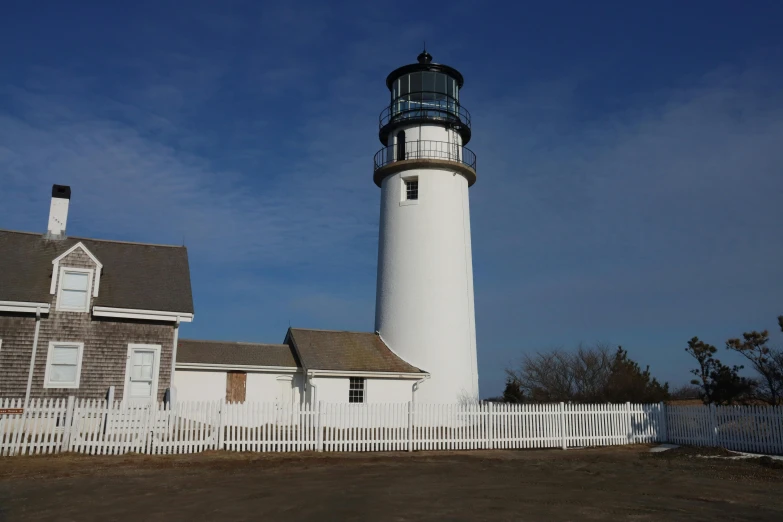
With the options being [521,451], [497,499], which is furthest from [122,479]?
[521,451]

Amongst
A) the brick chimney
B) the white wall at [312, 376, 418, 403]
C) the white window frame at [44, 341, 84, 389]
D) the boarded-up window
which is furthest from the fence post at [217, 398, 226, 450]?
the brick chimney

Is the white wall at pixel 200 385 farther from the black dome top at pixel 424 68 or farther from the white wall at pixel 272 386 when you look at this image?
the black dome top at pixel 424 68

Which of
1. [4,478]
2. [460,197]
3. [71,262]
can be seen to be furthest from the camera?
[460,197]

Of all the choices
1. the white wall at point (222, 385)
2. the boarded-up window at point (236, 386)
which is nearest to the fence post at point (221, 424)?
the white wall at point (222, 385)

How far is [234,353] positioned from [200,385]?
1.59 metres

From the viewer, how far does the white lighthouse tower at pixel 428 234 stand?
2288 centimetres

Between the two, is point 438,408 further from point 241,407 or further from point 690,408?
point 690,408

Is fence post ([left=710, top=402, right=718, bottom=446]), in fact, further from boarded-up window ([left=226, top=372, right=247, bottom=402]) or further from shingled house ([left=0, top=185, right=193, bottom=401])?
shingled house ([left=0, top=185, right=193, bottom=401])

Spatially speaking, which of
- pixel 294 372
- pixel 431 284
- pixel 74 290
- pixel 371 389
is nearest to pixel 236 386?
pixel 294 372

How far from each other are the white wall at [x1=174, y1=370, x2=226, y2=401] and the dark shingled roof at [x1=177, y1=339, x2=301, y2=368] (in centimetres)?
41

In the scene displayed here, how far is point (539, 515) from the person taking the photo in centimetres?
874

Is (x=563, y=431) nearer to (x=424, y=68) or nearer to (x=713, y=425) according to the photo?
(x=713, y=425)

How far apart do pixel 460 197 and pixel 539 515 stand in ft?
54.5

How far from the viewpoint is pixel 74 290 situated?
17703mm
